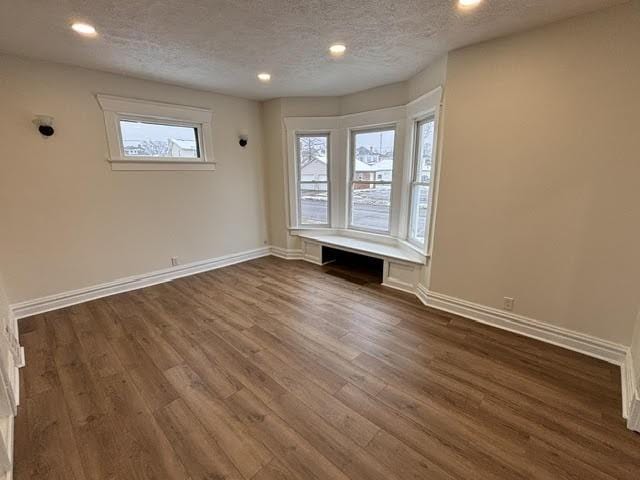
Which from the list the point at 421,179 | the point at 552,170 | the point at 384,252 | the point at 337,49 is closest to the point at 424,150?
the point at 421,179

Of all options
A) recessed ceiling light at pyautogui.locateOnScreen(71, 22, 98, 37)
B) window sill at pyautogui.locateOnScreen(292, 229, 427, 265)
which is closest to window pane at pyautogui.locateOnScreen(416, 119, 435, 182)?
window sill at pyautogui.locateOnScreen(292, 229, 427, 265)

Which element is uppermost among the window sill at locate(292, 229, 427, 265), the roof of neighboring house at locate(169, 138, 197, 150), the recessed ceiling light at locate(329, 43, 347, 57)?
the recessed ceiling light at locate(329, 43, 347, 57)

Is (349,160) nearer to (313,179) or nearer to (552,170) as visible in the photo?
(313,179)

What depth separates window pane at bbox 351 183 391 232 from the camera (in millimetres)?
4062

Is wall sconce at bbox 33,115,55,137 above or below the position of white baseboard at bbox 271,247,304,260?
above

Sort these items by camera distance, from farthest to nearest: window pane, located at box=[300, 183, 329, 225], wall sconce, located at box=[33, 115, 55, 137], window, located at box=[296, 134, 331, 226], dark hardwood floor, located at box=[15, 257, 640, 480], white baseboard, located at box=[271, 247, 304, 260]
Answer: white baseboard, located at box=[271, 247, 304, 260]
window pane, located at box=[300, 183, 329, 225]
window, located at box=[296, 134, 331, 226]
wall sconce, located at box=[33, 115, 55, 137]
dark hardwood floor, located at box=[15, 257, 640, 480]

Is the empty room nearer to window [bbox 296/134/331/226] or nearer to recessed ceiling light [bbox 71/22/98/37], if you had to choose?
recessed ceiling light [bbox 71/22/98/37]

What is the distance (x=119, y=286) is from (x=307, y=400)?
2.94 metres

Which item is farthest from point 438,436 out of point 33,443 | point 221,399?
point 33,443

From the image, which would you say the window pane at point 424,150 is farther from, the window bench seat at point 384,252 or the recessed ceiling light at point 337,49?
the recessed ceiling light at point 337,49

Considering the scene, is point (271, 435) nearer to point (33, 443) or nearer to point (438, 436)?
point (438, 436)

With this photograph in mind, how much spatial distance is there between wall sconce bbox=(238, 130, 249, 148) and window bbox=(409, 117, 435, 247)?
2509 millimetres

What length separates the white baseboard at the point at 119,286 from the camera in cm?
298

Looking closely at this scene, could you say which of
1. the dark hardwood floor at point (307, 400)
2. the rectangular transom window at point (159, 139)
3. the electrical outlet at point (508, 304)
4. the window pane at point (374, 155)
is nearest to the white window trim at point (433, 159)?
the window pane at point (374, 155)
